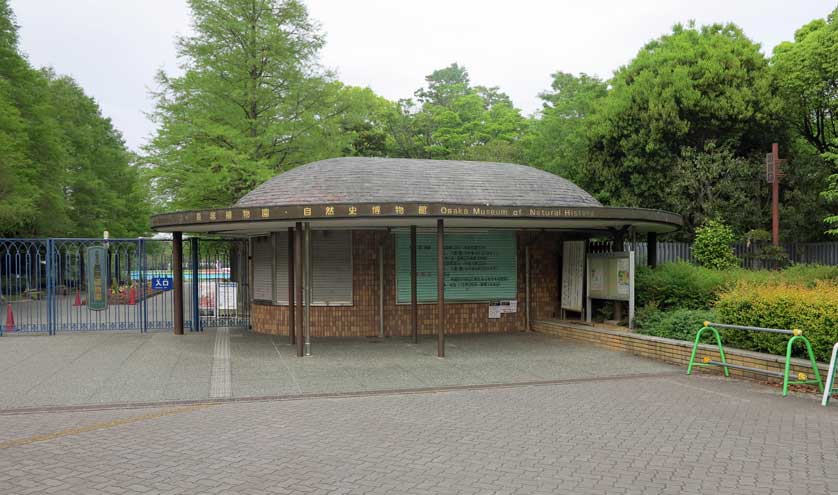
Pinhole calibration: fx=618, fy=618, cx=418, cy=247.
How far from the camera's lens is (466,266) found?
48.8 ft

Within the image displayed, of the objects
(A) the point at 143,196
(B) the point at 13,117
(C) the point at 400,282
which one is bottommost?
(C) the point at 400,282

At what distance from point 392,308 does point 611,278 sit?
5.00m

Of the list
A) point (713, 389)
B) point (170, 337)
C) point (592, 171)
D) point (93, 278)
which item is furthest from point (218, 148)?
point (713, 389)

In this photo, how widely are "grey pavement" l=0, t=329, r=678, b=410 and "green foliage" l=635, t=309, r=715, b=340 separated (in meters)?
0.81

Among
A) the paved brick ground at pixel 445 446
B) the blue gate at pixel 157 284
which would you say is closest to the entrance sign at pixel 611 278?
the paved brick ground at pixel 445 446

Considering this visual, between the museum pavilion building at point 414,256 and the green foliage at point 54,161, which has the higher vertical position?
the green foliage at point 54,161

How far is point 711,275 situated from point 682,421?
751cm

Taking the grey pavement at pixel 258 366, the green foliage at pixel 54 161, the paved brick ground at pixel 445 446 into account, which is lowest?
the grey pavement at pixel 258 366

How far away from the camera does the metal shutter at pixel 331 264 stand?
14.3 meters

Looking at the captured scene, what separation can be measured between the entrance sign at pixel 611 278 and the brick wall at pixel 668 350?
0.63 m

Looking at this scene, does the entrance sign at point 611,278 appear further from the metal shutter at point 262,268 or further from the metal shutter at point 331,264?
the metal shutter at point 262,268

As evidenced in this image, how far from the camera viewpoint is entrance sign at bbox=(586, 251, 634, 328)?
12742 mm

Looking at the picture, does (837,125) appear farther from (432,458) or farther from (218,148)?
(432,458)

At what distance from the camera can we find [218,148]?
2156 cm
